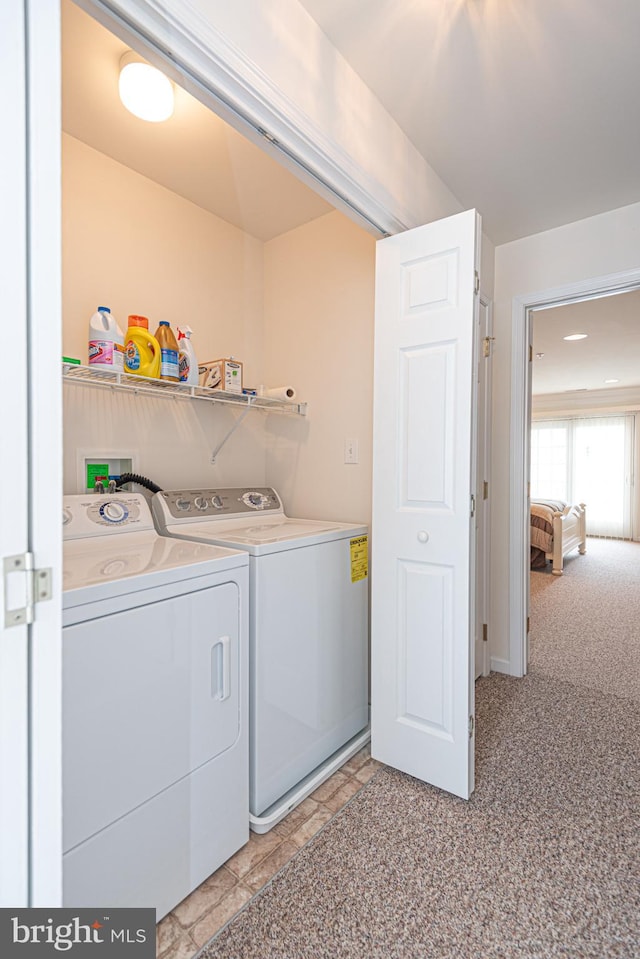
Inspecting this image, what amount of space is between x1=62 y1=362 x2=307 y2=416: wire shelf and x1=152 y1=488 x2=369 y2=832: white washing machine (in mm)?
430

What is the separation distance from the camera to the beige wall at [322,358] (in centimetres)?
221

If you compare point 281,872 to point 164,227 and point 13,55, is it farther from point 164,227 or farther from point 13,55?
point 164,227

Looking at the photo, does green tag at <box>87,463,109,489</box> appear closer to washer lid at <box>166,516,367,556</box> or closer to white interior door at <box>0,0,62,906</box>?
washer lid at <box>166,516,367,556</box>

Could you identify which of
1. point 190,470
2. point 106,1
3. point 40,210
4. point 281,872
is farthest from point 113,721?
point 106,1

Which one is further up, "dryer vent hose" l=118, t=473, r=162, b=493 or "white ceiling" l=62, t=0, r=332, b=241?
"white ceiling" l=62, t=0, r=332, b=241

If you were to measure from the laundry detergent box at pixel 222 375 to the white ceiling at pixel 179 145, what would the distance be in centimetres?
82

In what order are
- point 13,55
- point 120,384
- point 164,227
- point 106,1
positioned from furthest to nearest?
point 164,227, point 120,384, point 106,1, point 13,55

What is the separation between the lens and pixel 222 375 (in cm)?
204

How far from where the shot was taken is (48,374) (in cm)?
73

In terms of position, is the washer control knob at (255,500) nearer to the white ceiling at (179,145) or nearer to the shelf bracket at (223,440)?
the shelf bracket at (223,440)

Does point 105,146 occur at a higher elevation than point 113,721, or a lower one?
higher

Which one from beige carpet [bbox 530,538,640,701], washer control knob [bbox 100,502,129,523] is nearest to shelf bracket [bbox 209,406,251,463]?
washer control knob [bbox 100,502,129,523]

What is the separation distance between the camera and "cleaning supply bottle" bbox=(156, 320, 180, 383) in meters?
1.79

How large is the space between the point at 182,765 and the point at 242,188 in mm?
2309
